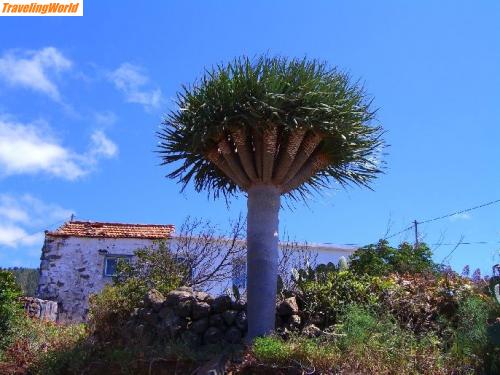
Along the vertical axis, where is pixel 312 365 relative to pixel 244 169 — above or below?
Answer: below

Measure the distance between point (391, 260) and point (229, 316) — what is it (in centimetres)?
400

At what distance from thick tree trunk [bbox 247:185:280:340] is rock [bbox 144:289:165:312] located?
1.34 metres

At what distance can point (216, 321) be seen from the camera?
8453 millimetres

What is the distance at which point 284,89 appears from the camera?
26.8 ft

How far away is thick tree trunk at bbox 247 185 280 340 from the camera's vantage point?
8.00 metres

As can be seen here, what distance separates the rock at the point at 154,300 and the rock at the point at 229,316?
903 mm

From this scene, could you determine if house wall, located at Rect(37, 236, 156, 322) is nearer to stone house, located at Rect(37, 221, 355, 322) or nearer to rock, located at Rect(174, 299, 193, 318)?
stone house, located at Rect(37, 221, 355, 322)

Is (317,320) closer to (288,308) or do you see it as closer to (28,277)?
(288,308)

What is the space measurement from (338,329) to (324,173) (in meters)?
2.40

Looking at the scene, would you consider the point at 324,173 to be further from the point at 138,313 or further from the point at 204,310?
the point at 138,313

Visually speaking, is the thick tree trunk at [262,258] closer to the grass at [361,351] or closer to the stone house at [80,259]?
the grass at [361,351]

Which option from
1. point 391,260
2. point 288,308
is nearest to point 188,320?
point 288,308

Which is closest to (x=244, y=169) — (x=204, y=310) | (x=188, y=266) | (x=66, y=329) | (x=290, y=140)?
(x=290, y=140)

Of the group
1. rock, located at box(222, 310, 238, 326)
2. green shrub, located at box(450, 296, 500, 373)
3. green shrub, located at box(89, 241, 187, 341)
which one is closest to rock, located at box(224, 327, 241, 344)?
rock, located at box(222, 310, 238, 326)
